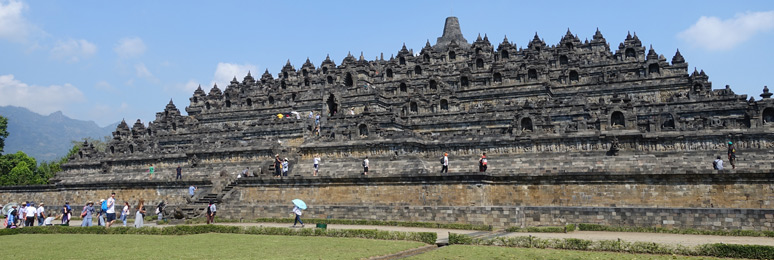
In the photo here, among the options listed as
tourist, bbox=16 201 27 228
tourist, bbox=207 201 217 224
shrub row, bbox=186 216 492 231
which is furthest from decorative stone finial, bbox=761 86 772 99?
tourist, bbox=16 201 27 228

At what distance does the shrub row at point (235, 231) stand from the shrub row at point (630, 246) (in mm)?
2120

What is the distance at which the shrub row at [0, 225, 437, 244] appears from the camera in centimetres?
2117

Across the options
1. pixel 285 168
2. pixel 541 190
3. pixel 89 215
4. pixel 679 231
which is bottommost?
pixel 679 231

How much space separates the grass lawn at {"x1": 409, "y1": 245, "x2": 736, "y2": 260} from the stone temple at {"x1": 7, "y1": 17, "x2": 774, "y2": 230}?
8.31 metres

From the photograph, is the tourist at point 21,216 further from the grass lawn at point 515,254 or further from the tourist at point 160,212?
the grass lawn at point 515,254

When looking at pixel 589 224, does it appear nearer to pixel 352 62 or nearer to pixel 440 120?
pixel 440 120

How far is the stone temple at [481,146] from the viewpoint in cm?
2630

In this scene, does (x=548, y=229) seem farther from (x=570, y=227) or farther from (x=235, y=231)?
(x=235, y=231)

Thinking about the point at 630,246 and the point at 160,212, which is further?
the point at 160,212

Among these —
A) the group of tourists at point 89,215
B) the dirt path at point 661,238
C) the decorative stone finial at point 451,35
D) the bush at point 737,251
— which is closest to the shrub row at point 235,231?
the group of tourists at point 89,215

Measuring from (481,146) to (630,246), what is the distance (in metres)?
21.9

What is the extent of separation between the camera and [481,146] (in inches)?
A: 1547

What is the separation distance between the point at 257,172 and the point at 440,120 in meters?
17.4

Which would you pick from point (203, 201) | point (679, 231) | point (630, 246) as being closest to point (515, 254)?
point (630, 246)
